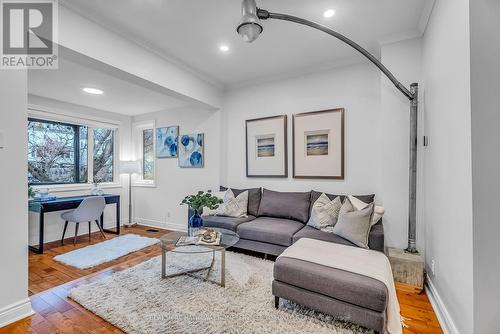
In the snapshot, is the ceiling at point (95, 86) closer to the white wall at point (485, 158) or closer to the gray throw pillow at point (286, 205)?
the gray throw pillow at point (286, 205)

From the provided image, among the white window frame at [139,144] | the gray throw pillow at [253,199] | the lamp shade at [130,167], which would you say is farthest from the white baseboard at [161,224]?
the gray throw pillow at [253,199]

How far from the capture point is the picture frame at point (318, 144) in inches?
128

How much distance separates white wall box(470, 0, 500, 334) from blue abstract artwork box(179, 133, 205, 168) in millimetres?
3729

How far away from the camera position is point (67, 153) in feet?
14.7

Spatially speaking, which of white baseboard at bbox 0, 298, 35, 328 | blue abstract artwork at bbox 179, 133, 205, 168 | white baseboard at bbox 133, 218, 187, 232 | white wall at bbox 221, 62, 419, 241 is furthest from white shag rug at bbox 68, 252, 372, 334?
blue abstract artwork at bbox 179, 133, 205, 168

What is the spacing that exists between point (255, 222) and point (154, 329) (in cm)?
171

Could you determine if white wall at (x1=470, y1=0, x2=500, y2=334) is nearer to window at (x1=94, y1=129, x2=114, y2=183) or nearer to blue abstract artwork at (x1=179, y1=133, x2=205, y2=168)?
blue abstract artwork at (x1=179, y1=133, x2=205, y2=168)

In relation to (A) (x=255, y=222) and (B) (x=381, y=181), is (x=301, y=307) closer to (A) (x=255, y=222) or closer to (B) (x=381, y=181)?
(A) (x=255, y=222)

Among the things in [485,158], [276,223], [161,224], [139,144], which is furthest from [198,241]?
[139,144]

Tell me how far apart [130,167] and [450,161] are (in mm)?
5115

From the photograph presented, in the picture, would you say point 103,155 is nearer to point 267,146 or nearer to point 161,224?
point 161,224

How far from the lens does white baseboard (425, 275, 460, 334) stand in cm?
163

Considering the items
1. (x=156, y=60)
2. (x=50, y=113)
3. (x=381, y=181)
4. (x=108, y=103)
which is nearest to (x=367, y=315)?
(x=381, y=181)

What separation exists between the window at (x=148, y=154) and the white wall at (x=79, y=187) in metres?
0.39
